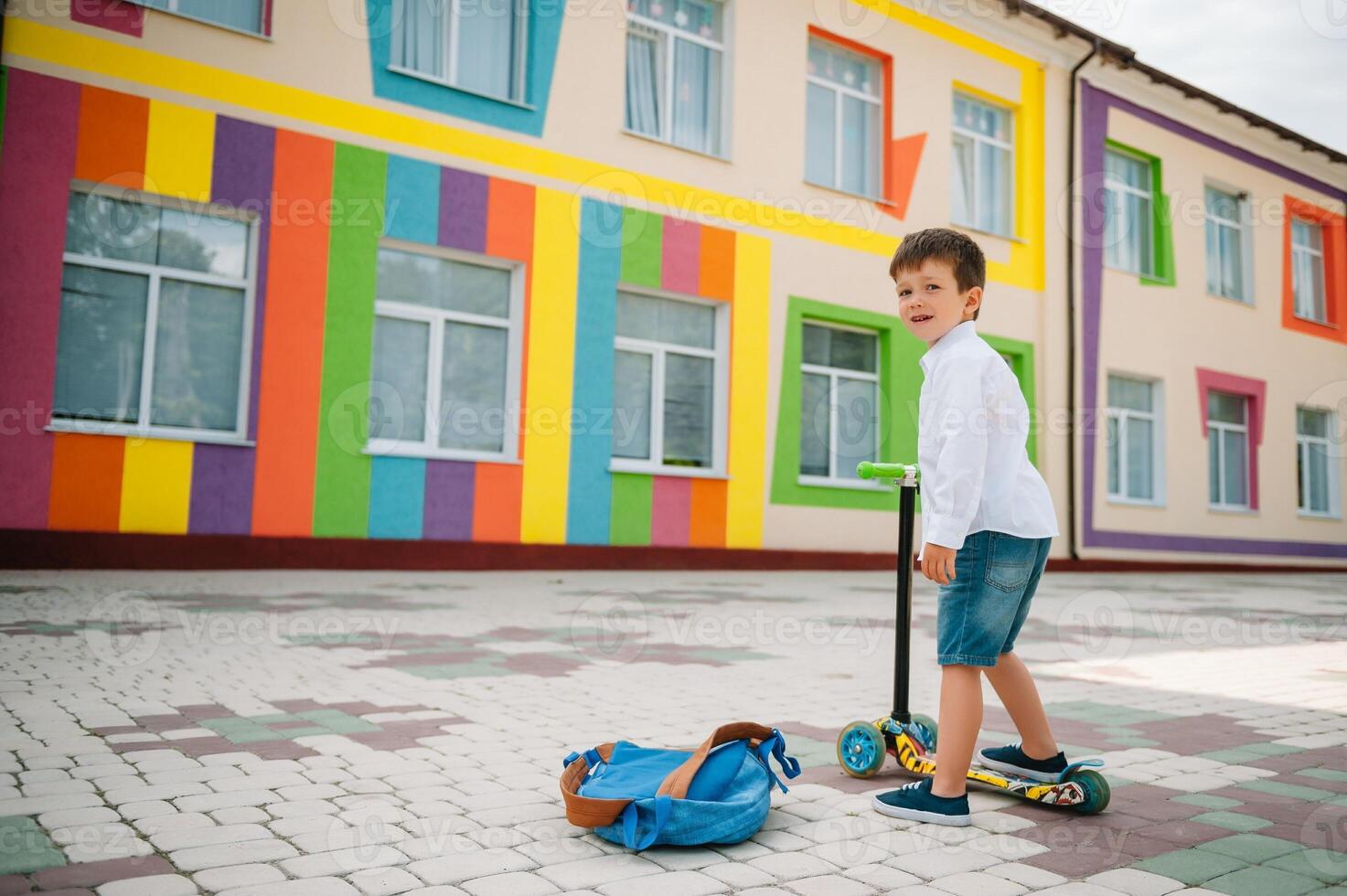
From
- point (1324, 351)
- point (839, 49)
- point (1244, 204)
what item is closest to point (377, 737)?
point (839, 49)

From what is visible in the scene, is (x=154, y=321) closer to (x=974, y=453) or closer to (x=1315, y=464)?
(x=974, y=453)

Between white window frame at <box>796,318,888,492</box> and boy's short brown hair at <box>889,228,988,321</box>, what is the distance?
10.2 meters

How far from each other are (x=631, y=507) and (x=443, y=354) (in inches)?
106

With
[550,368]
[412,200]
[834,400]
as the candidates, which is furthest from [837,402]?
[412,200]

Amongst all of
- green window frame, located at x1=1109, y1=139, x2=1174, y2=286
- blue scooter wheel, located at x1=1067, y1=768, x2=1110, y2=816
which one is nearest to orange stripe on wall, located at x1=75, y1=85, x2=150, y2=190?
blue scooter wheel, located at x1=1067, y1=768, x2=1110, y2=816

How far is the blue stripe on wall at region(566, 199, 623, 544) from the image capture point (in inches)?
447

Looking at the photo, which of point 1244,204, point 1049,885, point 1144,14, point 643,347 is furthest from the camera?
point 1244,204

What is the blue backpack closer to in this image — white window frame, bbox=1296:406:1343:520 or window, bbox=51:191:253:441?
window, bbox=51:191:253:441

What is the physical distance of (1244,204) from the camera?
19500 mm

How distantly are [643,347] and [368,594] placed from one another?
499cm

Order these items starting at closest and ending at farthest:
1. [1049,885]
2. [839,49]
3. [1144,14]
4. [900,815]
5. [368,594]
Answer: [1049,885]
[900,815]
[368,594]
[839,49]
[1144,14]

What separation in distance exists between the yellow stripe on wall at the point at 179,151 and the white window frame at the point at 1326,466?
759 inches

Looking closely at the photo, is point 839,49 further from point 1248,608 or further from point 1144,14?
point 1248,608

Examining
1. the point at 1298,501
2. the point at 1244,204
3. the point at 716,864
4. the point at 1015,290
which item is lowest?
the point at 716,864
